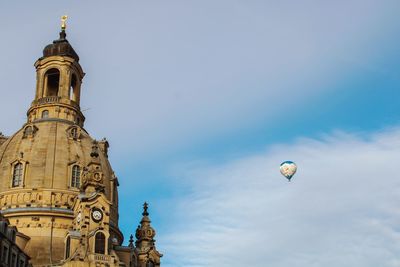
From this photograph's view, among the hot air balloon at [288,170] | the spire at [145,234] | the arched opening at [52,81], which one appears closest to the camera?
the hot air balloon at [288,170]

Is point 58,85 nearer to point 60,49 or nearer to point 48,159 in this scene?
point 60,49

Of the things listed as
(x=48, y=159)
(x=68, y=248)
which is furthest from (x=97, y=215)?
(x=48, y=159)

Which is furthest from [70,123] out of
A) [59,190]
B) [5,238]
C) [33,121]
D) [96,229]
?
[5,238]

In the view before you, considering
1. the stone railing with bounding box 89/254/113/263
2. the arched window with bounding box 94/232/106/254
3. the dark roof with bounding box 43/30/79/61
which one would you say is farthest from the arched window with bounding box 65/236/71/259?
the dark roof with bounding box 43/30/79/61

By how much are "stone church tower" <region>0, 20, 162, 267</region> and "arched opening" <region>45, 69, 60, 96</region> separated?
0.24 metres

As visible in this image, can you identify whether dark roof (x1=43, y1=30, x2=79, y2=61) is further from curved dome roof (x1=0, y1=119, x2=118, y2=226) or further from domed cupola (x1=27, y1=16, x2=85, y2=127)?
curved dome roof (x1=0, y1=119, x2=118, y2=226)

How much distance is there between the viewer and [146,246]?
310 feet

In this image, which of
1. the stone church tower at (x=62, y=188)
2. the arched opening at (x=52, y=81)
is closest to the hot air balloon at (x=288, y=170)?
the stone church tower at (x=62, y=188)

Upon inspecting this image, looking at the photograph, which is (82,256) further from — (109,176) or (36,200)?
(109,176)

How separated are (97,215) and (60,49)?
31871 millimetres

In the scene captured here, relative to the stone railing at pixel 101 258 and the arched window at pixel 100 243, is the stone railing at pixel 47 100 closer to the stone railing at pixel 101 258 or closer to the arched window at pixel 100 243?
the arched window at pixel 100 243

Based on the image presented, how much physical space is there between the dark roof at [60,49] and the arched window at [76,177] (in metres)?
20.8

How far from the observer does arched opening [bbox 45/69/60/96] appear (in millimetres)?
102081

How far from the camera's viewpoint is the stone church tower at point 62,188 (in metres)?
80.6
